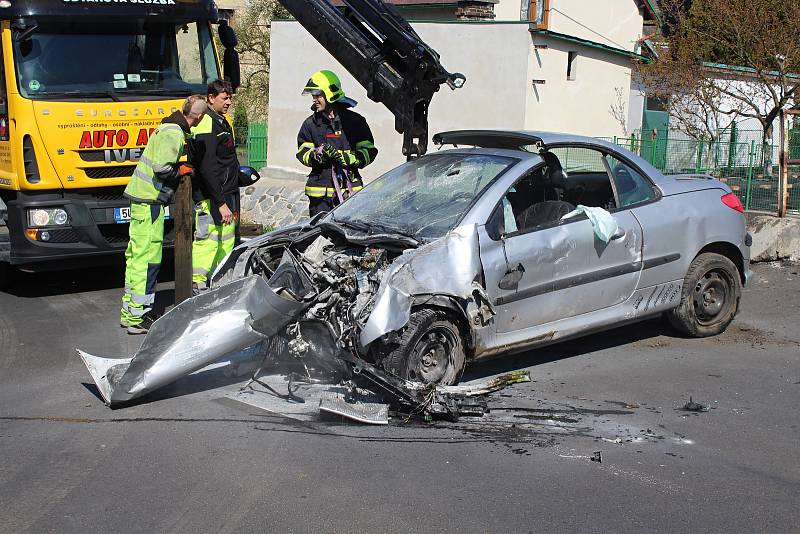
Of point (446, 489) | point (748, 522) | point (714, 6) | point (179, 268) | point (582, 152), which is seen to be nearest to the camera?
point (748, 522)

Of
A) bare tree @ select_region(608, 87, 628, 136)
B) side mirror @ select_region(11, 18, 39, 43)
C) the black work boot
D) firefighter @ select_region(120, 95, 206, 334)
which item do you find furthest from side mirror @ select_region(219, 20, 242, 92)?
bare tree @ select_region(608, 87, 628, 136)

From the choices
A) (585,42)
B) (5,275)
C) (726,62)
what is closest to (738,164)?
(585,42)

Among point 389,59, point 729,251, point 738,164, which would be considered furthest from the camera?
point 738,164

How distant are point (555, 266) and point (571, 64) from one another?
13365 millimetres

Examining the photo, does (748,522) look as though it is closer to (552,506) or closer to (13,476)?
(552,506)

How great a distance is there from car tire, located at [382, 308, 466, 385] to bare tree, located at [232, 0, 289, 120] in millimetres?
26711

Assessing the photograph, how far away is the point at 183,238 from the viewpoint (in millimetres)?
7629

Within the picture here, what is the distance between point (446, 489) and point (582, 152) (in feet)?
11.6

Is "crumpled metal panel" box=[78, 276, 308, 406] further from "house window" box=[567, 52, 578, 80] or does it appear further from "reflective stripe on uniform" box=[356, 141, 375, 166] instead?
"house window" box=[567, 52, 578, 80]

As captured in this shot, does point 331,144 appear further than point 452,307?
Yes

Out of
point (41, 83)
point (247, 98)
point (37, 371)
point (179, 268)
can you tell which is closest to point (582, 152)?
point (179, 268)

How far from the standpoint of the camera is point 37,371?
670 cm

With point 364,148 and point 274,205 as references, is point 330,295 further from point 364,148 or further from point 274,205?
point 274,205

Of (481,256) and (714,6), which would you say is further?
(714,6)
